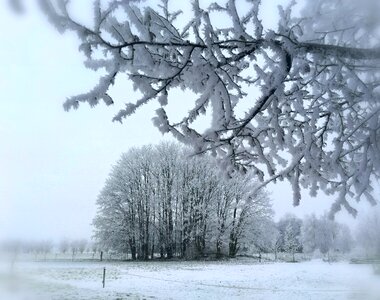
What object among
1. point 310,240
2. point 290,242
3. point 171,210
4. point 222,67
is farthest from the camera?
point 310,240

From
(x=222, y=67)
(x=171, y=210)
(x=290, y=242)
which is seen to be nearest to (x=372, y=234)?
(x=222, y=67)

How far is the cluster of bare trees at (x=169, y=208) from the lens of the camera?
32625 mm

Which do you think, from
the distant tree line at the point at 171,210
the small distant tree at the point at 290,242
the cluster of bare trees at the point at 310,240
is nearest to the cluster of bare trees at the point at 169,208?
the distant tree line at the point at 171,210

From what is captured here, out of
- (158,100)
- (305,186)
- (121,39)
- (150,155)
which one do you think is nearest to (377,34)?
(305,186)

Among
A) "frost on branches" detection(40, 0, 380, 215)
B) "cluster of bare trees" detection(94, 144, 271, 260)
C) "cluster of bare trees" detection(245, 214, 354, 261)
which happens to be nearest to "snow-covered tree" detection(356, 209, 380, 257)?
"frost on branches" detection(40, 0, 380, 215)

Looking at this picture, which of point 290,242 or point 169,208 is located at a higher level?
point 169,208

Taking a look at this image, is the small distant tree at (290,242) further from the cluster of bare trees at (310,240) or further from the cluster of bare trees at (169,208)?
the cluster of bare trees at (169,208)

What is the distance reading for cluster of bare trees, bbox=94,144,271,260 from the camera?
32625 millimetres

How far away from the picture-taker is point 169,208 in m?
33.8

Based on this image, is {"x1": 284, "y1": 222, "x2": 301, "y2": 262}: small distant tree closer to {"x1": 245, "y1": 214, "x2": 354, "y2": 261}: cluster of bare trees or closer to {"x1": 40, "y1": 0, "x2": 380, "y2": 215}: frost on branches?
{"x1": 245, "y1": 214, "x2": 354, "y2": 261}: cluster of bare trees

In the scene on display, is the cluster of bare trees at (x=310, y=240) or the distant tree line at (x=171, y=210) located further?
the distant tree line at (x=171, y=210)

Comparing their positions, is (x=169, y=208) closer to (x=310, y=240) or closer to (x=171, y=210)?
(x=171, y=210)

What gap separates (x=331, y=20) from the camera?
3.88m

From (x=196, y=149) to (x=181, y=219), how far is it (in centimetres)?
3109
